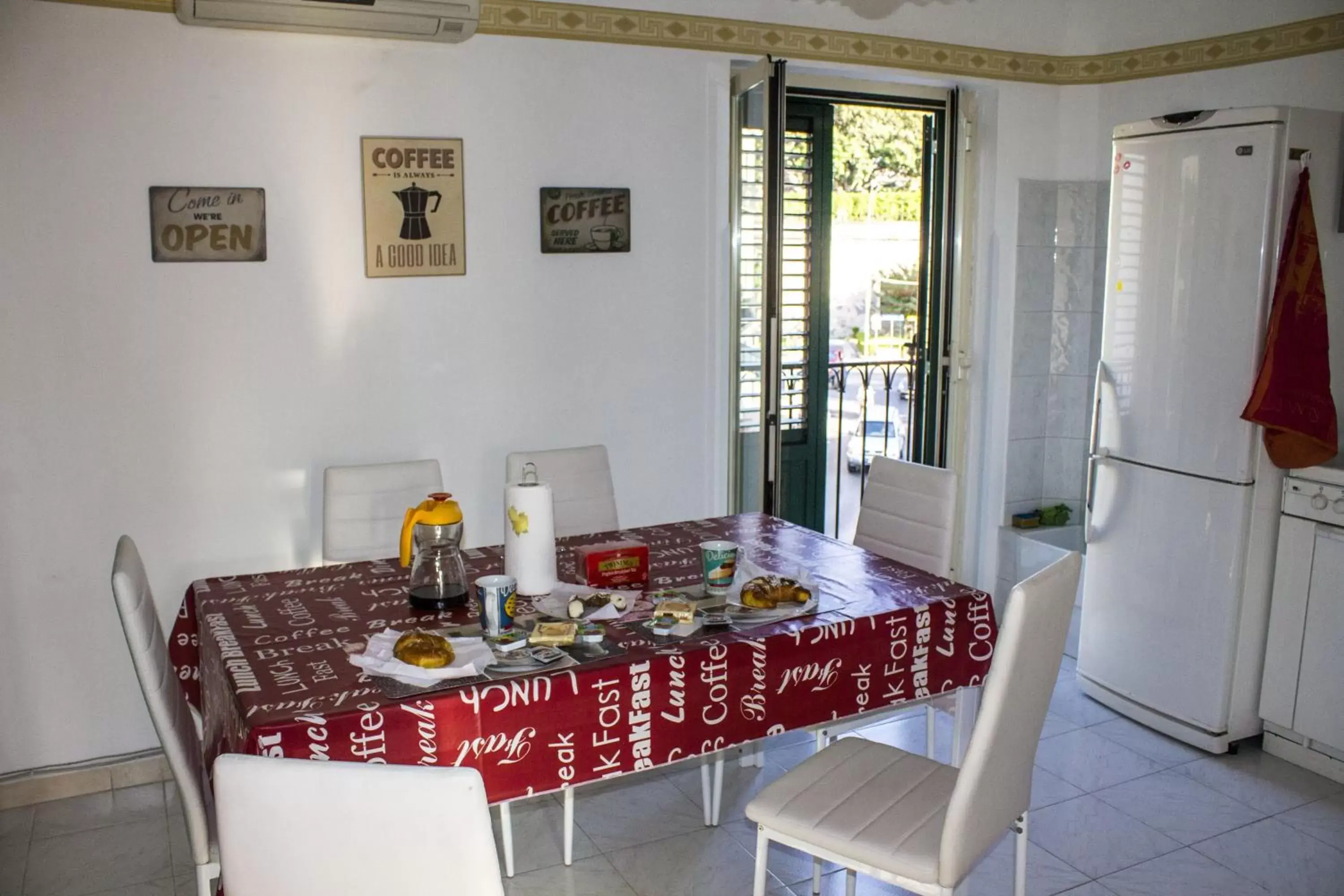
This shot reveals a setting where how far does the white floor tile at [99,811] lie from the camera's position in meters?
2.88

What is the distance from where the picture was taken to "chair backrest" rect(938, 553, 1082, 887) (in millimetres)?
1776

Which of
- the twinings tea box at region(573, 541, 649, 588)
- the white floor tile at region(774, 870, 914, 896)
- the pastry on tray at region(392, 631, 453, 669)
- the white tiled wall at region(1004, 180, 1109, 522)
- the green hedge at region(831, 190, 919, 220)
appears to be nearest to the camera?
the pastry on tray at region(392, 631, 453, 669)

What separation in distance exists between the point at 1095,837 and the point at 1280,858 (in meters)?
0.42

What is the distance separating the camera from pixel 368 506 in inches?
114

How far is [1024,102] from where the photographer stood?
4281 mm

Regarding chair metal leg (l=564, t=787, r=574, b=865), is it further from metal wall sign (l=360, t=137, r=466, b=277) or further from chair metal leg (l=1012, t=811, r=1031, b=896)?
metal wall sign (l=360, t=137, r=466, b=277)

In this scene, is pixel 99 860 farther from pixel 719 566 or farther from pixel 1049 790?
pixel 1049 790

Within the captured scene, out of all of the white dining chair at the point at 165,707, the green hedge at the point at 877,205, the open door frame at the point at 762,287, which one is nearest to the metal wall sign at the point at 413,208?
the open door frame at the point at 762,287

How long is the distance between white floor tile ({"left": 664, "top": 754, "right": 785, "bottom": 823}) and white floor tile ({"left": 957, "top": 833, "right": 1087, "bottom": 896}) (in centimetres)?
57

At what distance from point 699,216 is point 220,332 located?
1545 millimetres

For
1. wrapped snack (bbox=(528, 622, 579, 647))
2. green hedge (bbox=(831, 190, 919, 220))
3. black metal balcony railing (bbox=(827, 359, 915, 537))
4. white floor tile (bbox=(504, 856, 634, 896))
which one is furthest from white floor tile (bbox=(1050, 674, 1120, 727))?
green hedge (bbox=(831, 190, 919, 220))

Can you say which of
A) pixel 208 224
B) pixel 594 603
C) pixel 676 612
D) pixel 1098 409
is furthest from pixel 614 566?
pixel 1098 409

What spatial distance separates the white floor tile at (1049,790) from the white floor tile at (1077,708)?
37 cm

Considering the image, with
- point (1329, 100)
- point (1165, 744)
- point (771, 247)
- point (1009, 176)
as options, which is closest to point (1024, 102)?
point (1009, 176)
